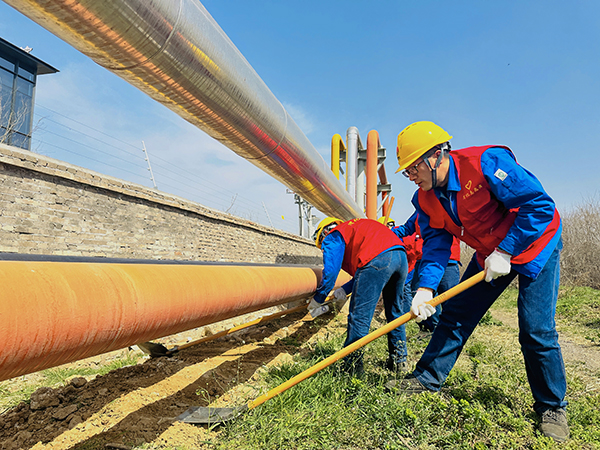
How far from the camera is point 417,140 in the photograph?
98.2 inches

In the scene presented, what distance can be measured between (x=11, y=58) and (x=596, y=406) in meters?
13.1

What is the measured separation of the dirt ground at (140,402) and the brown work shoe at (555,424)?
1.79 meters

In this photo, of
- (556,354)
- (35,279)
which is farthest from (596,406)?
(35,279)

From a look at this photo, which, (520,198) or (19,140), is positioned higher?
(19,140)

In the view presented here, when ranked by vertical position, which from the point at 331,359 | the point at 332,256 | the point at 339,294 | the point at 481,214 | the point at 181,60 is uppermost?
the point at 181,60

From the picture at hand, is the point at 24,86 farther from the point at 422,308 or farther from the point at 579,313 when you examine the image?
the point at 579,313

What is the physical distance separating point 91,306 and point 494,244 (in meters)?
2.32

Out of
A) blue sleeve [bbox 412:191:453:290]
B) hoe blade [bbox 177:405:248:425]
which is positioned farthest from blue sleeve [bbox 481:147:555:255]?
hoe blade [bbox 177:405:248:425]

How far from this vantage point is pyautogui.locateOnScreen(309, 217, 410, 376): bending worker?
10.4ft

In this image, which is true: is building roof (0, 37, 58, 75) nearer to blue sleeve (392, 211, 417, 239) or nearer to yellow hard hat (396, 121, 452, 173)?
blue sleeve (392, 211, 417, 239)

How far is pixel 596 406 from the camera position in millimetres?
2615

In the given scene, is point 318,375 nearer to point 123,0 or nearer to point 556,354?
point 556,354

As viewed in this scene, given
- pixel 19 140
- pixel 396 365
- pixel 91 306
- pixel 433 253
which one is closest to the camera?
pixel 91 306

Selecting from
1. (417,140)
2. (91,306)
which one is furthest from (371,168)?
(91,306)
